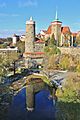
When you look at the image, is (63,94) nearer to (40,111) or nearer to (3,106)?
(40,111)

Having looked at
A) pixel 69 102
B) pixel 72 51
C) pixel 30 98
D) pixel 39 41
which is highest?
pixel 39 41

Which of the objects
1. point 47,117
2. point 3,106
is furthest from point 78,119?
point 3,106

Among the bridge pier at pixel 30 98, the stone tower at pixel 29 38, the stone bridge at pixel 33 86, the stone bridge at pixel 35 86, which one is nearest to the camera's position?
the bridge pier at pixel 30 98

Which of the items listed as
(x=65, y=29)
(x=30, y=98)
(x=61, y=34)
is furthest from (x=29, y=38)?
(x=30, y=98)

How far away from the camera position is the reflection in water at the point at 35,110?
12.1m

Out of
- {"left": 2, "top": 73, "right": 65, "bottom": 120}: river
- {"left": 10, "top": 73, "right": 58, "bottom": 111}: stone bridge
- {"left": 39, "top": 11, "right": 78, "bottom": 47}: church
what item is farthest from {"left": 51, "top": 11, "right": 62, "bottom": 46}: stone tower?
{"left": 2, "top": 73, "right": 65, "bottom": 120}: river

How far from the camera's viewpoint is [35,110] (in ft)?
43.9

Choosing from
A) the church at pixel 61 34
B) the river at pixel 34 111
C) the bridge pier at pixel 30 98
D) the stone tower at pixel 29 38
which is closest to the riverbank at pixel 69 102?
the river at pixel 34 111

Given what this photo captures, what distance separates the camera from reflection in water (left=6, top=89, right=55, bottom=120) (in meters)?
12.1

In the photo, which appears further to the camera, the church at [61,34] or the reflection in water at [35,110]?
the church at [61,34]

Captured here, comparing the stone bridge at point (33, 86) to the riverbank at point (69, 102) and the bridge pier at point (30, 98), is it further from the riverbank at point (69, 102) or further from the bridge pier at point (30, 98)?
the riverbank at point (69, 102)

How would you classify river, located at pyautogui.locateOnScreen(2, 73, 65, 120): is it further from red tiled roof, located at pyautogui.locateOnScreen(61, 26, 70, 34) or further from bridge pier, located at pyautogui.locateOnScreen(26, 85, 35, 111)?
red tiled roof, located at pyautogui.locateOnScreen(61, 26, 70, 34)

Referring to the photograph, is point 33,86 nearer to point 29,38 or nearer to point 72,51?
point 72,51

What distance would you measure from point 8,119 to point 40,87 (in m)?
8.53
